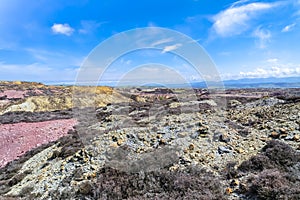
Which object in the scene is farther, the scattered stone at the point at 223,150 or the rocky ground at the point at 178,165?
the scattered stone at the point at 223,150

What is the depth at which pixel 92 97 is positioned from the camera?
157 feet

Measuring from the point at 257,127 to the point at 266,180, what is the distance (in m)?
5.93

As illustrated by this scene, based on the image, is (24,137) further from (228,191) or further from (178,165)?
(228,191)

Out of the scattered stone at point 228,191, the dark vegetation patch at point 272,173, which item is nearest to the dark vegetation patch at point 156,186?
the scattered stone at point 228,191

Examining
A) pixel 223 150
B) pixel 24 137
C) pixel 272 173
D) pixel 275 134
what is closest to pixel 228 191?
pixel 272 173

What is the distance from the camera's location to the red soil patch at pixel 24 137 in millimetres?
16141

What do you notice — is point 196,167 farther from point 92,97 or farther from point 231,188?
point 92,97

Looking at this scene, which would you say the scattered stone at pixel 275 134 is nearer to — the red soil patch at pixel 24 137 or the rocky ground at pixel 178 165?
the rocky ground at pixel 178 165

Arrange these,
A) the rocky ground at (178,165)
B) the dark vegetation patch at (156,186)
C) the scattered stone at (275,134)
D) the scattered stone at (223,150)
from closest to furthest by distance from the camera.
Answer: the dark vegetation patch at (156,186) < the rocky ground at (178,165) < the scattered stone at (223,150) < the scattered stone at (275,134)

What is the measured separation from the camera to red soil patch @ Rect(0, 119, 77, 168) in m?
16.1

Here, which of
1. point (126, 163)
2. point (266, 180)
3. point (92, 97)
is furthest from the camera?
point (92, 97)

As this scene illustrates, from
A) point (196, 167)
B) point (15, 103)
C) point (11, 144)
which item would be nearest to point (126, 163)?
point (196, 167)

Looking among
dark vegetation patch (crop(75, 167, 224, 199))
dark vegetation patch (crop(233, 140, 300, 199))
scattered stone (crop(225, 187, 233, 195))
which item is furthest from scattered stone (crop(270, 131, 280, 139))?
scattered stone (crop(225, 187, 233, 195))

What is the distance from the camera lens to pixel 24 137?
18.7 metres
